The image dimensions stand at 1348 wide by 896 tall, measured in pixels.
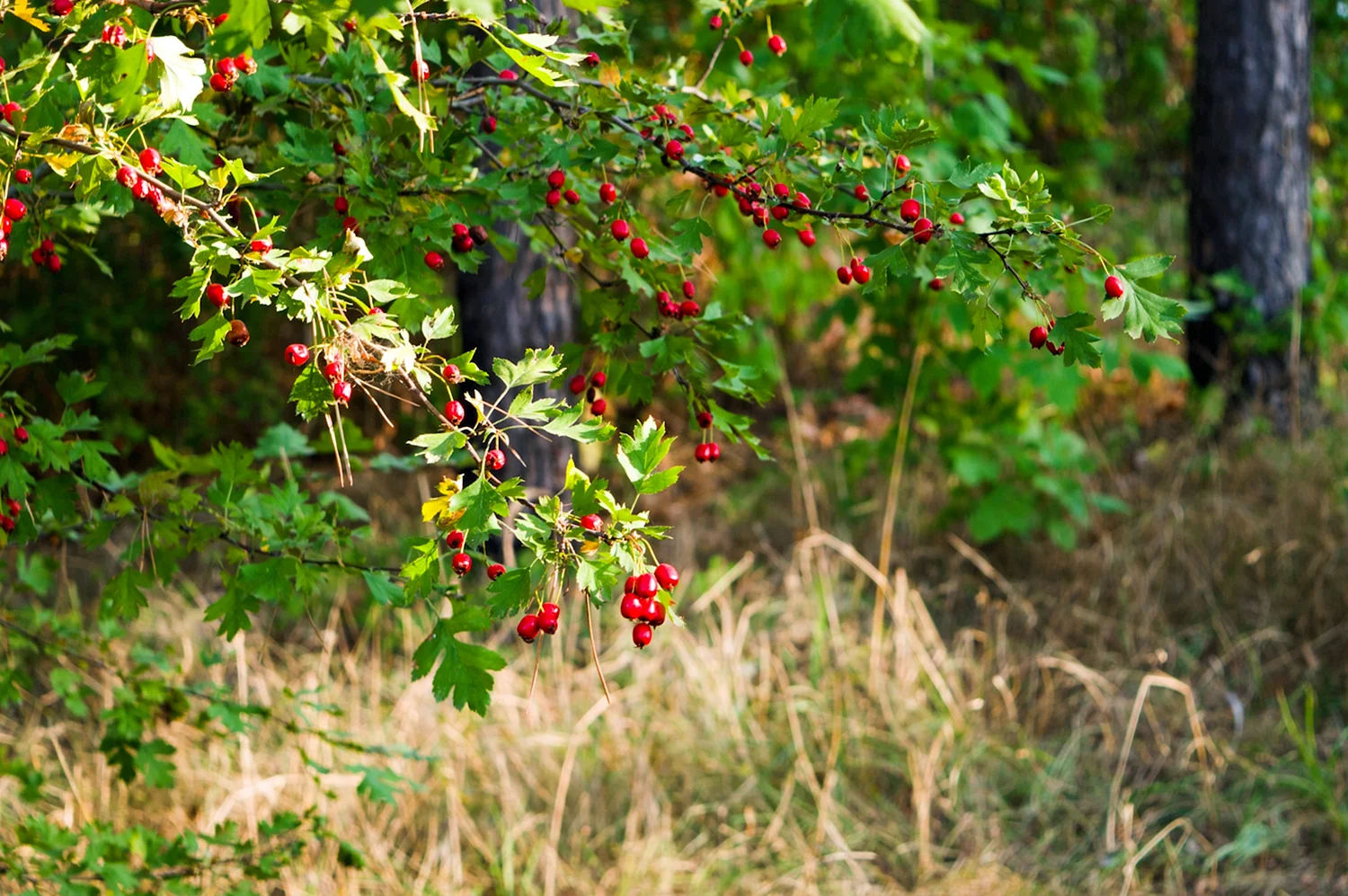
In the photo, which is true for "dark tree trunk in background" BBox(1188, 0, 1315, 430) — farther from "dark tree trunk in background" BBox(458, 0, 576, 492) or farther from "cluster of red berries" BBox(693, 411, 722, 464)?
"cluster of red berries" BBox(693, 411, 722, 464)

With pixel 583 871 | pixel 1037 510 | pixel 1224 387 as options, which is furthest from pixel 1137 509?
pixel 583 871

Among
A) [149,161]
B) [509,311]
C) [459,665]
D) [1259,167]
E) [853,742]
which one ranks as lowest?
[853,742]

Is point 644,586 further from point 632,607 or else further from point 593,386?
point 593,386

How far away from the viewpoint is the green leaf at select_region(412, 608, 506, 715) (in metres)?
1.36

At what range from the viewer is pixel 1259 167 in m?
4.91

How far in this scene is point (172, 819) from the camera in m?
2.98

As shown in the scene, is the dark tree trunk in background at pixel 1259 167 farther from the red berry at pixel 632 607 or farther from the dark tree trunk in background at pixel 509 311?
the red berry at pixel 632 607

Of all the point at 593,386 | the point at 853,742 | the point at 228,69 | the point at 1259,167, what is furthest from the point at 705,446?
the point at 1259,167

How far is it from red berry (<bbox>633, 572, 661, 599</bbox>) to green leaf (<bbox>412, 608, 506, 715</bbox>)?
263mm

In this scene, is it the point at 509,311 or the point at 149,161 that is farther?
the point at 509,311

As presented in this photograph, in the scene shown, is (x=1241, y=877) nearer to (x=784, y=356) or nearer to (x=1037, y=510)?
(x=1037, y=510)

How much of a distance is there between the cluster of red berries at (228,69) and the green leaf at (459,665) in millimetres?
656

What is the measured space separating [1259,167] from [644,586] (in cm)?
470

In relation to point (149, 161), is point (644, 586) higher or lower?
lower
